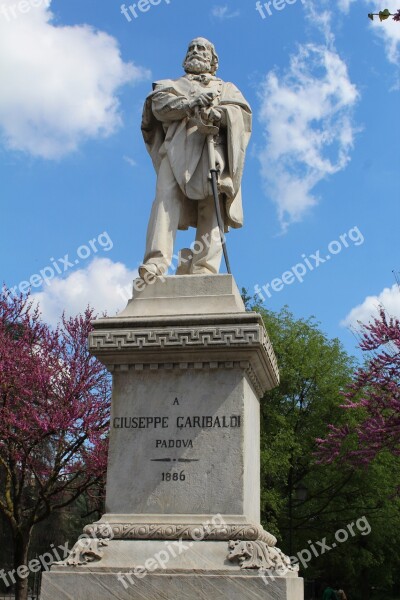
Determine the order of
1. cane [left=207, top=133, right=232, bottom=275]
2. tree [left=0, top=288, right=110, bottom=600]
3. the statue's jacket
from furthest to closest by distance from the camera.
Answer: tree [left=0, top=288, right=110, bottom=600] < the statue's jacket < cane [left=207, top=133, right=232, bottom=275]

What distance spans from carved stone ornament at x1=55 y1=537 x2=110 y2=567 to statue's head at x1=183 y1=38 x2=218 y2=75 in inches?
219

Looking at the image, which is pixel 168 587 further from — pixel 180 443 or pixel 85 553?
pixel 180 443

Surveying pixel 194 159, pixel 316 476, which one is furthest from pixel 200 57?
pixel 316 476

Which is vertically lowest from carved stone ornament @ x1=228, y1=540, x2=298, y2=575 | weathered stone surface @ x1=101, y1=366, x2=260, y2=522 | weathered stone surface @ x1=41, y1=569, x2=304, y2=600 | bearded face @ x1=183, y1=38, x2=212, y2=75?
weathered stone surface @ x1=41, y1=569, x2=304, y2=600

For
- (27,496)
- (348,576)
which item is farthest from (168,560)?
(348,576)

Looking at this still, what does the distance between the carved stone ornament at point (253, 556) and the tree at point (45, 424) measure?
1392cm

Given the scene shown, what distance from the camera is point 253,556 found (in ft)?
20.1

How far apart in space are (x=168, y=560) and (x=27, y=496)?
23821 millimetres

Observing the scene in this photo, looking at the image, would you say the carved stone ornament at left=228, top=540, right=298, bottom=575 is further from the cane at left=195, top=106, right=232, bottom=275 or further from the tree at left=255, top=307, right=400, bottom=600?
the tree at left=255, top=307, right=400, bottom=600

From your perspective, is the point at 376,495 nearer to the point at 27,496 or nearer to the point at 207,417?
the point at 27,496

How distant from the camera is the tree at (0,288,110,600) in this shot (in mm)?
19641

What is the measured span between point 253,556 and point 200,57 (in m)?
5.84

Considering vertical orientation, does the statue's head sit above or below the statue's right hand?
above

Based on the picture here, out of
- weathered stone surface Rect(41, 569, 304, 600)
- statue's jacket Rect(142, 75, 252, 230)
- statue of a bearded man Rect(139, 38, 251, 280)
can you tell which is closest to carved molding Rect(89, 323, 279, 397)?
statue of a bearded man Rect(139, 38, 251, 280)
